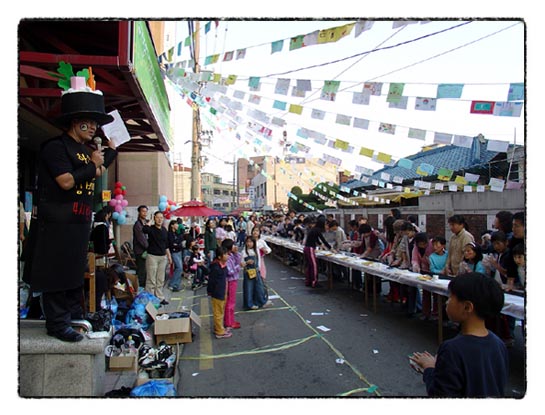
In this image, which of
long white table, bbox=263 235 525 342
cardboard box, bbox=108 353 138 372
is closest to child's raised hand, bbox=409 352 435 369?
long white table, bbox=263 235 525 342

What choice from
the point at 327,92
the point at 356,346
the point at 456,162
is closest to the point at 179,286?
the point at 356,346

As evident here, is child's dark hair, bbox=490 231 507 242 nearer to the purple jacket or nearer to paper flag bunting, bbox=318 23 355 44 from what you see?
paper flag bunting, bbox=318 23 355 44

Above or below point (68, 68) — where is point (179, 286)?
below

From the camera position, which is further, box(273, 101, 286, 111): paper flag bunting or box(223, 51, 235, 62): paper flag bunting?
box(273, 101, 286, 111): paper flag bunting

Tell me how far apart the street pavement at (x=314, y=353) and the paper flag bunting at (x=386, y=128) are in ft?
10.9

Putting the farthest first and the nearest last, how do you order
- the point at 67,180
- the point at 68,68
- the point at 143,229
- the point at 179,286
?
the point at 179,286
the point at 143,229
the point at 68,68
the point at 67,180

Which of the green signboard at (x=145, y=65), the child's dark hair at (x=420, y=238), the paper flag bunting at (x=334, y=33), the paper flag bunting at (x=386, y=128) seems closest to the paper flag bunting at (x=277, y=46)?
the paper flag bunting at (x=334, y=33)

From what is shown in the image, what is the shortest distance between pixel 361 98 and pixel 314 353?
374 centimetres

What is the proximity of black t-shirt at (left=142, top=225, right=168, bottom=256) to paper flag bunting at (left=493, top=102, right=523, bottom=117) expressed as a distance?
601 centimetres

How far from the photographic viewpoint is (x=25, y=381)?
3145mm

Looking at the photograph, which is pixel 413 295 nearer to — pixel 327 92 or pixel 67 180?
pixel 327 92

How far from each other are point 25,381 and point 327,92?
16.5 feet

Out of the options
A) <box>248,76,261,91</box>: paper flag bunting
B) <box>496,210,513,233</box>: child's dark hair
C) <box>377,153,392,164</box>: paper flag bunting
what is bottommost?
<box>496,210,513,233</box>: child's dark hair

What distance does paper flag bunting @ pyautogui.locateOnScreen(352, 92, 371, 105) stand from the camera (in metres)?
5.72
